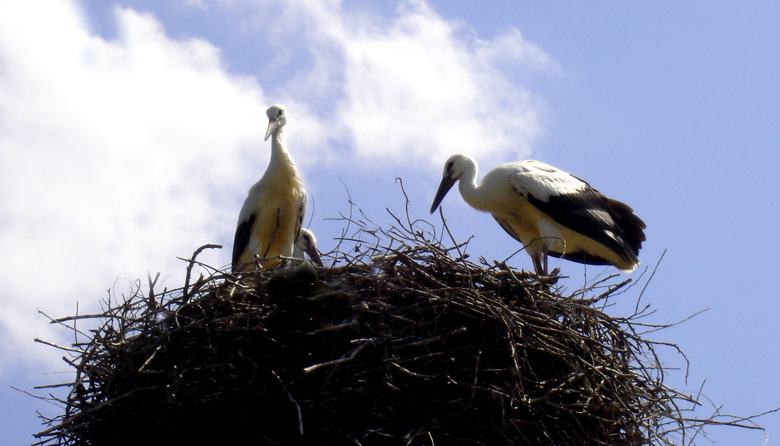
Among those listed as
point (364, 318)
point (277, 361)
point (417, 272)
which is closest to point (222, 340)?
point (277, 361)

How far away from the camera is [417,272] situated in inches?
177

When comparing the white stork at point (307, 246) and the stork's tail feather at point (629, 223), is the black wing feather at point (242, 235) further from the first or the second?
the stork's tail feather at point (629, 223)

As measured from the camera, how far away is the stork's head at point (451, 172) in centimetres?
708

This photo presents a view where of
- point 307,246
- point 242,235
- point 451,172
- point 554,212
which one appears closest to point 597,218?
point 554,212

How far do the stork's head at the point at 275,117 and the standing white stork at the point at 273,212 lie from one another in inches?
3.3

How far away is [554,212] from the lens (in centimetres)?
651

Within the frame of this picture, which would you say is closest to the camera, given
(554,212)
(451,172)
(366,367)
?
(366,367)

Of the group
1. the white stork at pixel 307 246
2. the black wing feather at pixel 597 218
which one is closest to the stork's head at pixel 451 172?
the black wing feather at pixel 597 218

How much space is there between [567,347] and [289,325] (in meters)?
1.29

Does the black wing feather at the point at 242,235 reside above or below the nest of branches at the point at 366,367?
above

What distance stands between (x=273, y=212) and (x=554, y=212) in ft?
6.35

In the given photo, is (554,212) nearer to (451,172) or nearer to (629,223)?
(629,223)

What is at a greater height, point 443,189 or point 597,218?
point 443,189

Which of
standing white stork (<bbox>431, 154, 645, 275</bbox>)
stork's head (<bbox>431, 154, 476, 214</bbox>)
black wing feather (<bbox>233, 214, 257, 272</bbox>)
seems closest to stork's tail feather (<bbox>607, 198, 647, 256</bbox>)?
standing white stork (<bbox>431, 154, 645, 275</bbox>)
